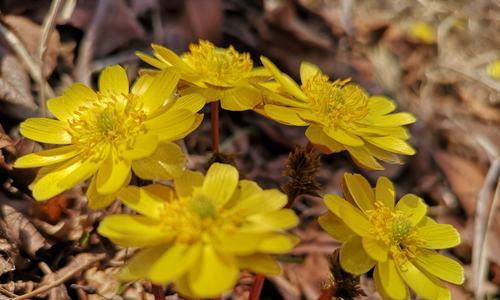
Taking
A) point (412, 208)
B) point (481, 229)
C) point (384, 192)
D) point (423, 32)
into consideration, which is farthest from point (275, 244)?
point (423, 32)

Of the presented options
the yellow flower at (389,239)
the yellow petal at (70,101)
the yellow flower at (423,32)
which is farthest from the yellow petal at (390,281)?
the yellow flower at (423,32)

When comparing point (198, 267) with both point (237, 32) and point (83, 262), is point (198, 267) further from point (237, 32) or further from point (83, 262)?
point (237, 32)

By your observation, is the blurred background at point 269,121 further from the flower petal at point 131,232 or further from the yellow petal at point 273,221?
the yellow petal at point 273,221

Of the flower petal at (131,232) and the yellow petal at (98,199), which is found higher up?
the flower petal at (131,232)

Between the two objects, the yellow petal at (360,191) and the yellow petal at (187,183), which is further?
the yellow petal at (360,191)

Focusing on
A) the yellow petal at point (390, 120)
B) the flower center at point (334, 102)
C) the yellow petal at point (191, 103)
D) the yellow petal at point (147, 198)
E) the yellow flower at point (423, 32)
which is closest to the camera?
the yellow petal at point (147, 198)

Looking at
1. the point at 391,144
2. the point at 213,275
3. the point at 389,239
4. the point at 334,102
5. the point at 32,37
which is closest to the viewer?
the point at 213,275

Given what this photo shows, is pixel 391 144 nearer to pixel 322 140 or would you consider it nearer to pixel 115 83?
pixel 322 140
